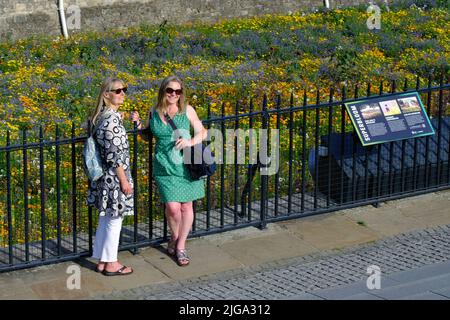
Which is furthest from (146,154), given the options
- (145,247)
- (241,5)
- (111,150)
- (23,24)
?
(241,5)

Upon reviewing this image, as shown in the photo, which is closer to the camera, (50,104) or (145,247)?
(145,247)

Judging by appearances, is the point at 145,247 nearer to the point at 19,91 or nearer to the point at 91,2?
the point at 19,91

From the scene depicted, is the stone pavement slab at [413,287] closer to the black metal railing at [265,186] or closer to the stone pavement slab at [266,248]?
the stone pavement slab at [266,248]

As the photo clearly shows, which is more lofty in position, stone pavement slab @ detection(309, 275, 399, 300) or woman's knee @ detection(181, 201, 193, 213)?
woman's knee @ detection(181, 201, 193, 213)

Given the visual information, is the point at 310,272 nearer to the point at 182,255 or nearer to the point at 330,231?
the point at 330,231

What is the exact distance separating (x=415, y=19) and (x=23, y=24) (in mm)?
7561

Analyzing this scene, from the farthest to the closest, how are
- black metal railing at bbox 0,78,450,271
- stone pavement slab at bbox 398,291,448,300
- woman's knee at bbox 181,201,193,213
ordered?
black metal railing at bbox 0,78,450,271, woman's knee at bbox 181,201,193,213, stone pavement slab at bbox 398,291,448,300

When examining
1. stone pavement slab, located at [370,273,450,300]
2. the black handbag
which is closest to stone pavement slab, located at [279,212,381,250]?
stone pavement slab, located at [370,273,450,300]

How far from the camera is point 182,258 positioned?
9680 mm

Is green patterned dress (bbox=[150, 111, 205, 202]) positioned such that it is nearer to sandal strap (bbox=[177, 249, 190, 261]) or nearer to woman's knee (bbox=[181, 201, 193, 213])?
woman's knee (bbox=[181, 201, 193, 213])

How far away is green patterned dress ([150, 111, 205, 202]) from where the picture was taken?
9.52 meters

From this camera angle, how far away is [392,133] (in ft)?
35.4

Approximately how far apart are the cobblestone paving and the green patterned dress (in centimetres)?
75

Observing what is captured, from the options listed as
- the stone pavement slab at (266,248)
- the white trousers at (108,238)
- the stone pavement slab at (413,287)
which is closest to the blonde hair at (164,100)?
the white trousers at (108,238)
